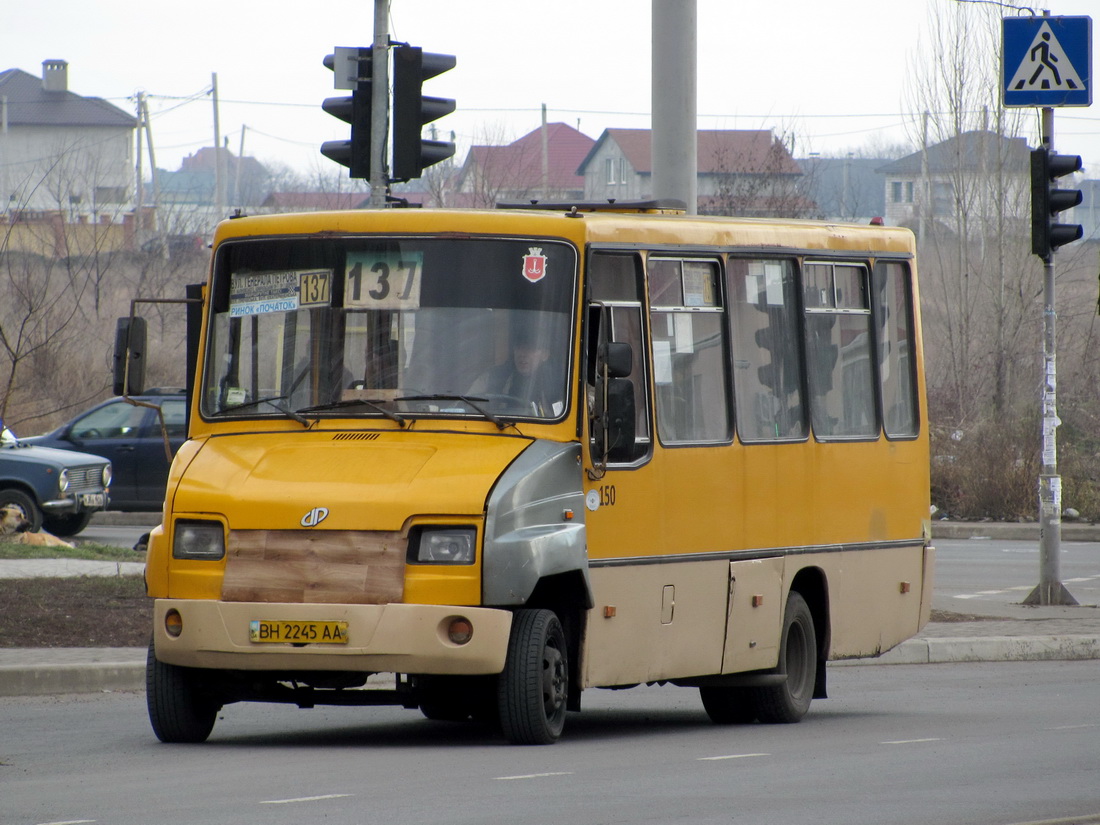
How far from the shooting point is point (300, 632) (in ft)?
28.5

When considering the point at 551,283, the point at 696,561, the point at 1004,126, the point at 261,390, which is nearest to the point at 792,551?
the point at 696,561

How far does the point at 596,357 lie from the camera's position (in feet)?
31.4

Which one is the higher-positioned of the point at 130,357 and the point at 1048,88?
the point at 1048,88

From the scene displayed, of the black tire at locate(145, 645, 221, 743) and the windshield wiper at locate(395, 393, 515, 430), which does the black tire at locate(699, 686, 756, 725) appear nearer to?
the windshield wiper at locate(395, 393, 515, 430)

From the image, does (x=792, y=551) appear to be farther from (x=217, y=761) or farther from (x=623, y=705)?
(x=217, y=761)

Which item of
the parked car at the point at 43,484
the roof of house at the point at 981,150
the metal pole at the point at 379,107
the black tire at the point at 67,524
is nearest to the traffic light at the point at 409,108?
the metal pole at the point at 379,107

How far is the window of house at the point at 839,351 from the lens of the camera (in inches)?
459

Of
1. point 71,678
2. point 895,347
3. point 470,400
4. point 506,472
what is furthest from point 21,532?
point 506,472

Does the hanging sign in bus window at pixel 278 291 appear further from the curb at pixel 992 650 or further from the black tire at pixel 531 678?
the curb at pixel 992 650

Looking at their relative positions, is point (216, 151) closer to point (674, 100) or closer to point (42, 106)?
point (42, 106)

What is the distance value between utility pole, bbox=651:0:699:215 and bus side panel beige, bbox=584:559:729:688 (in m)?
4.37

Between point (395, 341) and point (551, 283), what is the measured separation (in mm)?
826

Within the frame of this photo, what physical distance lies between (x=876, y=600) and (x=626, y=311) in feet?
10.2

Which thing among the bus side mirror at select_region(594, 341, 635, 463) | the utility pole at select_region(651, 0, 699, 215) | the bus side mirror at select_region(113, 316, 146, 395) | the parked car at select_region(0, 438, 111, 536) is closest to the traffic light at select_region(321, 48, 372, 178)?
the utility pole at select_region(651, 0, 699, 215)
